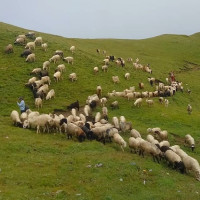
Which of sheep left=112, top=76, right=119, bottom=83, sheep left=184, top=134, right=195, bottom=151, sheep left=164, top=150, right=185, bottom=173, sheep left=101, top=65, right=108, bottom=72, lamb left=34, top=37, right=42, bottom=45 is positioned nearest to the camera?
sheep left=164, top=150, right=185, bottom=173

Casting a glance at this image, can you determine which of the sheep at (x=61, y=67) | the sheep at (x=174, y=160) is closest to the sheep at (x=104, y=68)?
the sheep at (x=61, y=67)

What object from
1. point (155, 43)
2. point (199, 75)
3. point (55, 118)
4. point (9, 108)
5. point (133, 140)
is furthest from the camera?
point (155, 43)

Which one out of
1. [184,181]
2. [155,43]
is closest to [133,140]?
[184,181]

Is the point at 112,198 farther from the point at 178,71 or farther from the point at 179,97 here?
the point at 178,71

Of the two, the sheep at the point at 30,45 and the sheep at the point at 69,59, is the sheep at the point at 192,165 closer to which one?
the sheep at the point at 69,59

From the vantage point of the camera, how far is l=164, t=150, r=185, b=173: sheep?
19.3 meters

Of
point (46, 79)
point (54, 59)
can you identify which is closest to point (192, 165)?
point (46, 79)

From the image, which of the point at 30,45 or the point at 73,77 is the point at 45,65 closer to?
the point at 73,77

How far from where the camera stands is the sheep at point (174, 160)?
19328 mm

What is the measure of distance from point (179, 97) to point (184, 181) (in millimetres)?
24763

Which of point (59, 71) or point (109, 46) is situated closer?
point (59, 71)

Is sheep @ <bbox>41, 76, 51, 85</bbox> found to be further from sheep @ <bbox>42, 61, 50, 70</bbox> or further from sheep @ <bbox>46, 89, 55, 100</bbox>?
→ sheep @ <bbox>42, 61, 50, 70</bbox>

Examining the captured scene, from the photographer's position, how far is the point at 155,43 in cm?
8469

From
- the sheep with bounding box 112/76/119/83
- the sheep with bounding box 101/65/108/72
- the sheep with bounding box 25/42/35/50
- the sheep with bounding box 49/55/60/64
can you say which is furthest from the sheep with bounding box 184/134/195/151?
the sheep with bounding box 25/42/35/50
